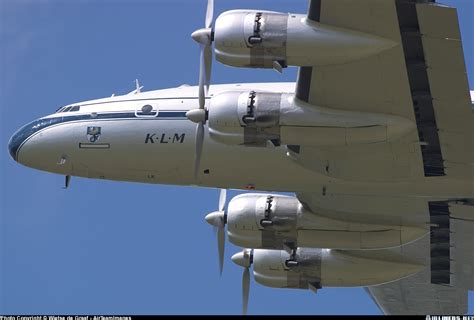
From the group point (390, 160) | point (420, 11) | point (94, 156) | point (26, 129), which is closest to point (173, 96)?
point (94, 156)

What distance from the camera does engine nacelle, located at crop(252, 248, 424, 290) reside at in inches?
1686

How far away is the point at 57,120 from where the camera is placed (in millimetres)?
42531

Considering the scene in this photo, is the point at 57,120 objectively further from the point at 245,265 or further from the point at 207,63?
the point at 245,265

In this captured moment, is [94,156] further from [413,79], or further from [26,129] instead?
[413,79]

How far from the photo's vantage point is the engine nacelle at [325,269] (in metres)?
42.8

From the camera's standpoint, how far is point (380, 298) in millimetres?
48375

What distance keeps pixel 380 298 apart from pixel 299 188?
36.3 ft

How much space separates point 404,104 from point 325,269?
10.6m

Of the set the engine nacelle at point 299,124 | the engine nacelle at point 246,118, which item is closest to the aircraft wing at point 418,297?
the engine nacelle at point 299,124

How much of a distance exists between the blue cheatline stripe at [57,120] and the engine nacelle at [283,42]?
649 centimetres

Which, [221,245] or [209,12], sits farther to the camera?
[221,245]

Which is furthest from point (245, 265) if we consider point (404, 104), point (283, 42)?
point (283, 42)

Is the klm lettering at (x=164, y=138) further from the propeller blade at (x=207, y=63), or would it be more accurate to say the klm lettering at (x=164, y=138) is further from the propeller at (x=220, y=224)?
the propeller at (x=220, y=224)

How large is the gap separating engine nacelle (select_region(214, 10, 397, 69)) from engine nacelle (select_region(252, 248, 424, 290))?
11832 millimetres
